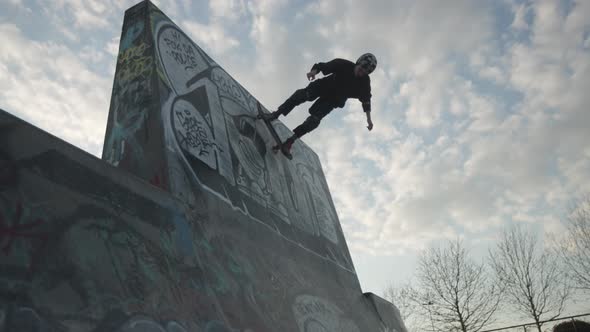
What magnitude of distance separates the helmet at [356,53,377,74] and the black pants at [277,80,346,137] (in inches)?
27.2

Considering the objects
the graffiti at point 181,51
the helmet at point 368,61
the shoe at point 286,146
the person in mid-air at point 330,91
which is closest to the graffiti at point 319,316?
the shoe at point 286,146

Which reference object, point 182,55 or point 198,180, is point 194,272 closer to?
point 198,180

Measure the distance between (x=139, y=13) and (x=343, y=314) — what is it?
5.40 metres

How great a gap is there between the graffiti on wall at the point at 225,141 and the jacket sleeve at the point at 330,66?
147 cm

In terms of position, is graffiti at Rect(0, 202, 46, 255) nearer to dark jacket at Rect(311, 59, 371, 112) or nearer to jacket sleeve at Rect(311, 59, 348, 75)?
jacket sleeve at Rect(311, 59, 348, 75)

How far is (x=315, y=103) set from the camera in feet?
23.3

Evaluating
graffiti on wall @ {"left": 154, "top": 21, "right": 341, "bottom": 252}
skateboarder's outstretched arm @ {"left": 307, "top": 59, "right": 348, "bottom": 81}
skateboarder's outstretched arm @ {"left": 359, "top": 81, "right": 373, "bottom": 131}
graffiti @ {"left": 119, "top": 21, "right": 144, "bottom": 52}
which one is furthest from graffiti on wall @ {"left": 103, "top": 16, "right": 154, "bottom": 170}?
skateboarder's outstretched arm @ {"left": 359, "top": 81, "right": 373, "bottom": 131}

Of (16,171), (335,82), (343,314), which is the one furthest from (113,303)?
(335,82)

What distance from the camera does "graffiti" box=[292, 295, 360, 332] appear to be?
4.77 m

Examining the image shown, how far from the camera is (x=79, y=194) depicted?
2.77m

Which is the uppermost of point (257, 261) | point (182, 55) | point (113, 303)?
point (182, 55)

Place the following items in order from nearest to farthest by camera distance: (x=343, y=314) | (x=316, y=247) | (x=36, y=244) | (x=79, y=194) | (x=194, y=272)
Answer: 1. (x=36, y=244)
2. (x=79, y=194)
3. (x=194, y=272)
4. (x=343, y=314)
5. (x=316, y=247)

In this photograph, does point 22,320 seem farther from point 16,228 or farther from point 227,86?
point 227,86

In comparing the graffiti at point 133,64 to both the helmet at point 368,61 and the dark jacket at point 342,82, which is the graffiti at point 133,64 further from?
the helmet at point 368,61
